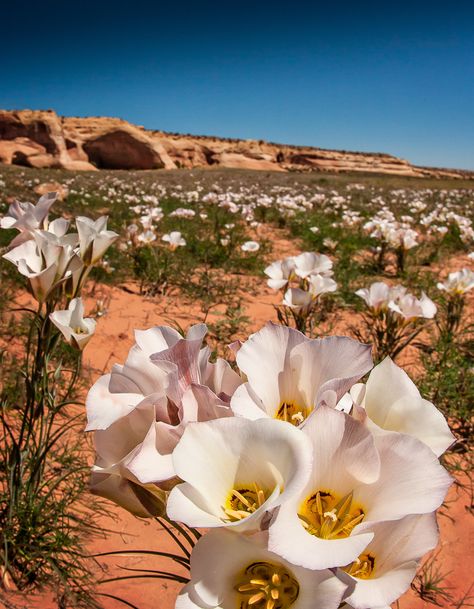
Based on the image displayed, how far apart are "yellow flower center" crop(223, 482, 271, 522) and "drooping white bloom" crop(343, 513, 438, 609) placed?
6.8 inches

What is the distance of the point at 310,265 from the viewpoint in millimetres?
2641

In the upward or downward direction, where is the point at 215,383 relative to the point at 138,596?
upward

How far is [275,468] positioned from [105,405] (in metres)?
0.31

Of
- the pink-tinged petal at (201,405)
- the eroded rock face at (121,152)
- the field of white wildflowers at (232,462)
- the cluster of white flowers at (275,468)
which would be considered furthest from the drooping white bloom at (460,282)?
the eroded rock face at (121,152)

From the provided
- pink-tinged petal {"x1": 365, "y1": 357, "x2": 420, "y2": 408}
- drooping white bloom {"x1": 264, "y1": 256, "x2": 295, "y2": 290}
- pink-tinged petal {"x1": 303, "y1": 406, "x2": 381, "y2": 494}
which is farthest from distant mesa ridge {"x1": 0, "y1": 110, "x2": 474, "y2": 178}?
pink-tinged petal {"x1": 303, "y1": 406, "x2": 381, "y2": 494}

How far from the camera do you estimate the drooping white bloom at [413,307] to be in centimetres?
249

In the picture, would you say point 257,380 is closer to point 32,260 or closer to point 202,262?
point 32,260

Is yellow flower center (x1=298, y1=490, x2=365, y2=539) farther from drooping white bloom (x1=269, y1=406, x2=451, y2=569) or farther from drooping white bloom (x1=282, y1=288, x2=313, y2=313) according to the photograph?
drooping white bloom (x1=282, y1=288, x2=313, y2=313)

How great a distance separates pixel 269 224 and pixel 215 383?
9554 millimetres

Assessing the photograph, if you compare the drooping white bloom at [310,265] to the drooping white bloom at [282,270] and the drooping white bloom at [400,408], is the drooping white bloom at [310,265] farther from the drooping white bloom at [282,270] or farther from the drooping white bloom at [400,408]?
the drooping white bloom at [400,408]

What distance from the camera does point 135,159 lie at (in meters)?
39.1

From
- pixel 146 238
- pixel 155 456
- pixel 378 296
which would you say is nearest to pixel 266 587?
pixel 155 456

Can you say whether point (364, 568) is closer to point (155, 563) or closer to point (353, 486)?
point (353, 486)

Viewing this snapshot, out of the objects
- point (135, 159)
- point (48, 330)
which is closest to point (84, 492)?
point (48, 330)
